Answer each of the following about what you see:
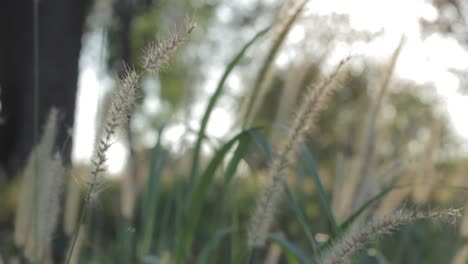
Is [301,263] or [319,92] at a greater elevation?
[319,92]

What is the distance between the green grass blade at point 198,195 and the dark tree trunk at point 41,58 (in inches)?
41.7

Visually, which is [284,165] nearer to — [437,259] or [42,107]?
[437,259]

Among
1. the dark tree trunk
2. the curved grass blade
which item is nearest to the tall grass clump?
the curved grass blade

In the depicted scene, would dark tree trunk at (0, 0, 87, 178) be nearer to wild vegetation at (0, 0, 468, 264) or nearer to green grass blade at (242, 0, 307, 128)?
wild vegetation at (0, 0, 468, 264)

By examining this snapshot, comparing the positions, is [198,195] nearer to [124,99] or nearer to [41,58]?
[124,99]

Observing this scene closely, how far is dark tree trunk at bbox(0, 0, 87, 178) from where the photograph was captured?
16.4 feet

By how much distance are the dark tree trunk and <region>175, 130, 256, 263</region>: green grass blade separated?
1.06m

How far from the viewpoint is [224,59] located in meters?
3.78

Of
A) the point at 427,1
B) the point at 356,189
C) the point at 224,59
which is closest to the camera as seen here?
the point at 356,189

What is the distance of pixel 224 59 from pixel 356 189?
2.20m

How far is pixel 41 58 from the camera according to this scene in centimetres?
534

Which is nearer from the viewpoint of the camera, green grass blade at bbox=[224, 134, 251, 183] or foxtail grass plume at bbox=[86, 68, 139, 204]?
foxtail grass plume at bbox=[86, 68, 139, 204]

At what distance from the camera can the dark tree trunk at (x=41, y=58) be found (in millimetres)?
4988

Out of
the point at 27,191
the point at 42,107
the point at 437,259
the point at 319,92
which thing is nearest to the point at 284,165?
the point at 319,92
